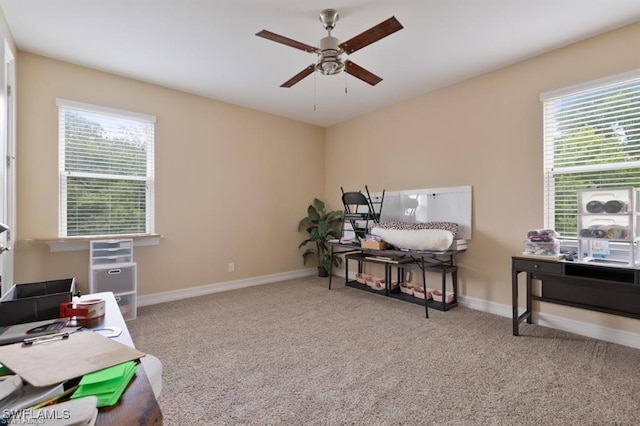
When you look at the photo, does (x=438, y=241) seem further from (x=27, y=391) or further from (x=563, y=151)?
(x=27, y=391)

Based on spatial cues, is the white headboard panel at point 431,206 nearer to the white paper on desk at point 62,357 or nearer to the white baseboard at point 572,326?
the white baseboard at point 572,326

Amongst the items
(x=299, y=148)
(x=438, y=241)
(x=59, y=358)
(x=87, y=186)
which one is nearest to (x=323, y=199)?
(x=299, y=148)

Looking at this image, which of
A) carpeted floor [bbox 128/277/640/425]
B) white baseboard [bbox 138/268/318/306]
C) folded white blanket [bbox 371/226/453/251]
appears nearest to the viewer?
carpeted floor [bbox 128/277/640/425]

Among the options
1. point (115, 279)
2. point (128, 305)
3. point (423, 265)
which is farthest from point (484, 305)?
point (115, 279)

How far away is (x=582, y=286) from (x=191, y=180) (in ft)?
14.7

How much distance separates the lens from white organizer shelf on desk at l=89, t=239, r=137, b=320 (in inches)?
124

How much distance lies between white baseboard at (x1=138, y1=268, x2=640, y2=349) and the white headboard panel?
2.61 feet

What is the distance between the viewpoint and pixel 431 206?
12.9ft

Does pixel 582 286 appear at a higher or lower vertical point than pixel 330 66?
lower

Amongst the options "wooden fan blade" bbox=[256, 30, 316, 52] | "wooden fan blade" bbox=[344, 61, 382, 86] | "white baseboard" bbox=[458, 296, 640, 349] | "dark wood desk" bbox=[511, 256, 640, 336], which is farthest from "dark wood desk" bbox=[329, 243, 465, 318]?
"wooden fan blade" bbox=[256, 30, 316, 52]

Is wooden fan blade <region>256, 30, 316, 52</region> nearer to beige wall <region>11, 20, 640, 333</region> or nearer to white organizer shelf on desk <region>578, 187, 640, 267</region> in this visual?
beige wall <region>11, 20, 640, 333</region>

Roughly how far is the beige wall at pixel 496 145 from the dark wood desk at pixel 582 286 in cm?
13

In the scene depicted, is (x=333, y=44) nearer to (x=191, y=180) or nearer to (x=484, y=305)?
(x=191, y=180)

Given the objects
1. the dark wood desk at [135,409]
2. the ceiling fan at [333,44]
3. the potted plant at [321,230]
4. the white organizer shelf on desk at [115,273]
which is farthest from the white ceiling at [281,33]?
the dark wood desk at [135,409]
